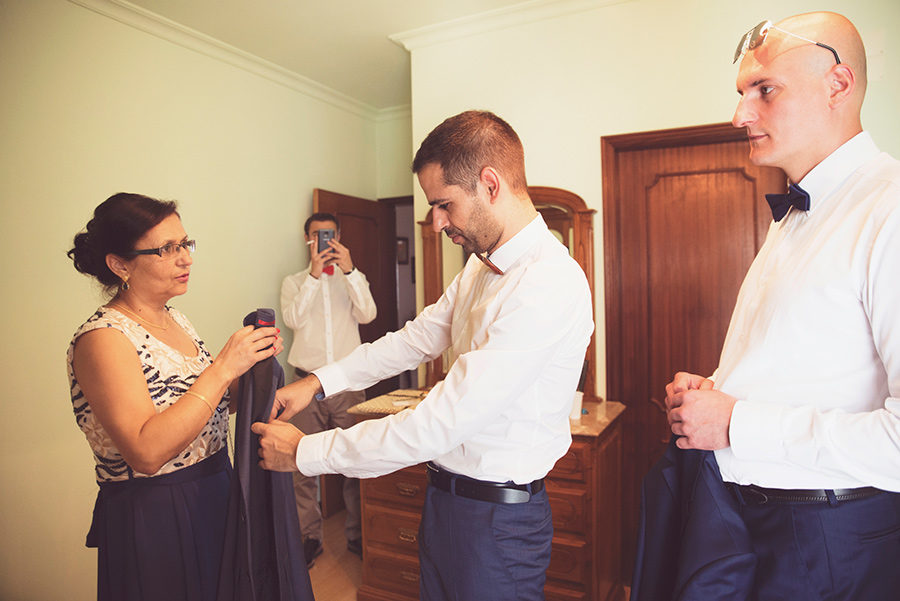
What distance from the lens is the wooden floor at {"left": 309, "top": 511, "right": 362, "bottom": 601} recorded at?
3152 millimetres

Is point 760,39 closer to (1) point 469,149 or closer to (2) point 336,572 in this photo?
(1) point 469,149

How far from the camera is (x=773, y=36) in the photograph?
1.31 metres

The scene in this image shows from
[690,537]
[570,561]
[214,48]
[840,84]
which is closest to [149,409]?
[690,537]

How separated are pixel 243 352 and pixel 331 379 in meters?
0.33

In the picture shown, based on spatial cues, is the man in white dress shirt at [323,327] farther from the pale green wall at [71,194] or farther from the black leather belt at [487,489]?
the black leather belt at [487,489]

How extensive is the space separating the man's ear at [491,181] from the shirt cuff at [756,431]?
2.58 feet

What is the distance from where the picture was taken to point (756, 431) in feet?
3.76

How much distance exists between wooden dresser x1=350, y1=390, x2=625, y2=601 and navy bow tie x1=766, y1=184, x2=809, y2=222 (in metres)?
1.48

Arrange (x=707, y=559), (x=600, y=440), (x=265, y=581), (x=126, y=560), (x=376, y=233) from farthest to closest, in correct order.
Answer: (x=376, y=233)
(x=600, y=440)
(x=126, y=560)
(x=265, y=581)
(x=707, y=559)

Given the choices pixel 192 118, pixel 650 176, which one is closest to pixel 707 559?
pixel 650 176

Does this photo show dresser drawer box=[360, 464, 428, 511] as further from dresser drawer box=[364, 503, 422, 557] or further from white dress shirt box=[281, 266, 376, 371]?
white dress shirt box=[281, 266, 376, 371]

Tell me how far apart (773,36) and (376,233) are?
12.8 ft

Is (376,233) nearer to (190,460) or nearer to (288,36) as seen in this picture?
(288,36)

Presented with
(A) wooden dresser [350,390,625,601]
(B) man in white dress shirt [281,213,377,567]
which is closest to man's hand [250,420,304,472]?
(A) wooden dresser [350,390,625,601]
